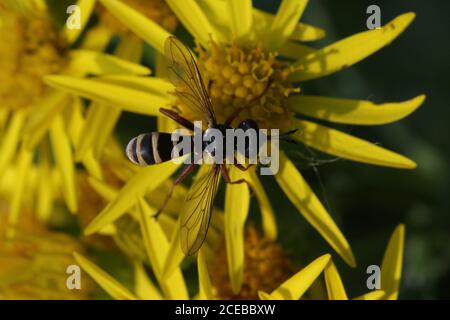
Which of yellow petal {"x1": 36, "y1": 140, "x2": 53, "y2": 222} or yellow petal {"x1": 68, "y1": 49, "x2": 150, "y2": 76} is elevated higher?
yellow petal {"x1": 68, "y1": 49, "x2": 150, "y2": 76}

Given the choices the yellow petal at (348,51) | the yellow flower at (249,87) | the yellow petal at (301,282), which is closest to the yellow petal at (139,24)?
the yellow flower at (249,87)

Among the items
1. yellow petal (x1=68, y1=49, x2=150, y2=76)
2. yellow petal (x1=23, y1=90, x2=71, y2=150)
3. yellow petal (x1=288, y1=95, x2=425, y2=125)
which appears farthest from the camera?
yellow petal (x1=23, y1=90, x2=71, y2=150)

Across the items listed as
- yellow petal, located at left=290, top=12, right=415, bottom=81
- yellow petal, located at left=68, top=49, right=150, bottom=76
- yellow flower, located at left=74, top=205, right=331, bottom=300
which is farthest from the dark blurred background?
yellow petal, located at left=68, top=49, right=150, bottom=76

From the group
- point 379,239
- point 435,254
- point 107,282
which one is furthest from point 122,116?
point 435,254

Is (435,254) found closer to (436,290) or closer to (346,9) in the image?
(436,290)

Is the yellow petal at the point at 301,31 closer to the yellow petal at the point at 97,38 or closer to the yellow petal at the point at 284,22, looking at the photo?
the yellow petal at the point at 284,22

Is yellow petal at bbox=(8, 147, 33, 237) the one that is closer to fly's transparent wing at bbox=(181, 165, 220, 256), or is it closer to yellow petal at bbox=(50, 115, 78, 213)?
yellow petal at bbox=(50, 115, 78, 213)

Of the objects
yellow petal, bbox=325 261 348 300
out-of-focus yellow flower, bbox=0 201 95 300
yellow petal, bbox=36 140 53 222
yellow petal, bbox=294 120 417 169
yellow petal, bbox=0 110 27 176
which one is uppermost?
yellow petal, bbox=0 110 27 176
